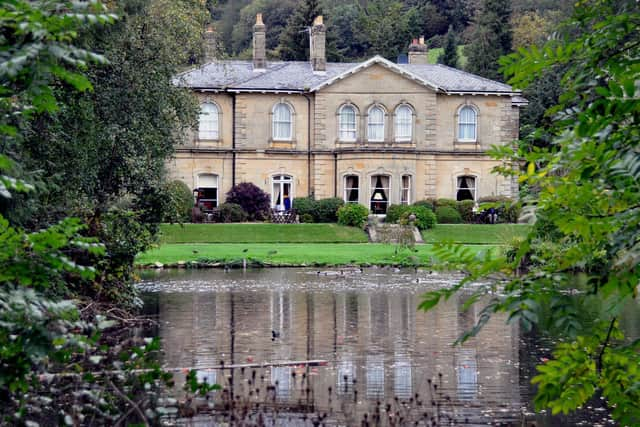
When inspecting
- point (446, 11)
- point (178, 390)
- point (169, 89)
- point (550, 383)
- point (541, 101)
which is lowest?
point (178, 390)

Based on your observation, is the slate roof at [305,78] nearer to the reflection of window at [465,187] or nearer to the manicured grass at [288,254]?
the reflection of window at [465,187]

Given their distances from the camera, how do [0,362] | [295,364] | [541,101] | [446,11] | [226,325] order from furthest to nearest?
[446,11], [541,101], [226,325], [295,364], [0,362]

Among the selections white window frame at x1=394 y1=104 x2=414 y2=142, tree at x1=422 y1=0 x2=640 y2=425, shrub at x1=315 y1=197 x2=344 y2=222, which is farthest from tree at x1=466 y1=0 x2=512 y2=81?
tree at x1=422 y1=0 x2=640 y2=425

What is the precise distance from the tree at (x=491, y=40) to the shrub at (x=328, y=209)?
25.9 meters

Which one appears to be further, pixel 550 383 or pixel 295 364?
pixel 295 364

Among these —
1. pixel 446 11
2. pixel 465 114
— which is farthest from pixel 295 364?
pixel 446 11

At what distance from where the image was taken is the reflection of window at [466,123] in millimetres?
49656

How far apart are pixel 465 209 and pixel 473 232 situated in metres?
4.28

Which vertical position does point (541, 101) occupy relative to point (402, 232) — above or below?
above

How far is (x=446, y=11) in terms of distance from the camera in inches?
3748

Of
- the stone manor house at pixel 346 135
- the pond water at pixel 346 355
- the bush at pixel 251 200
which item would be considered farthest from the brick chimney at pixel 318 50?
the pond water at pixel 346 355

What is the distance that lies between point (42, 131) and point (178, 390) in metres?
5.87

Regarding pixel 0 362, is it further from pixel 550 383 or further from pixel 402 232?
pixel 402 232

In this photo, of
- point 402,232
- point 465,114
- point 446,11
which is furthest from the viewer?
point 446,11
